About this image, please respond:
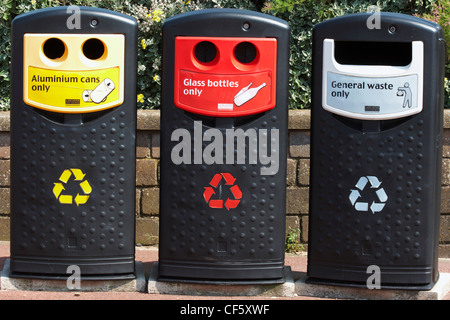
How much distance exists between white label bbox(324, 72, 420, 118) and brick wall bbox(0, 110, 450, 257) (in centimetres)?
135

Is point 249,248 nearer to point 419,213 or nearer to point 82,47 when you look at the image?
point 419,213

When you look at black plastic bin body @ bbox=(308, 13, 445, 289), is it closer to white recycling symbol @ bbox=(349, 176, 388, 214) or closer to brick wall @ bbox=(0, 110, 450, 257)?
white recycling symbol @ bbox=(349, 176, 388, 214)

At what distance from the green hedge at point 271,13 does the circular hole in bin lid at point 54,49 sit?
171 cm

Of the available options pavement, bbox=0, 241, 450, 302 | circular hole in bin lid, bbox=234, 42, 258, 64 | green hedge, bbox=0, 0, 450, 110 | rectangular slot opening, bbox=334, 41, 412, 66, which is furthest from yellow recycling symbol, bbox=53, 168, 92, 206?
green hedge, bbox=0, 0, 450, 110

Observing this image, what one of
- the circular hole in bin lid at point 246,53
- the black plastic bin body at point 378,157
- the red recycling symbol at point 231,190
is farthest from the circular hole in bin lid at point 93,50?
the black plastic bin body at point 378,157

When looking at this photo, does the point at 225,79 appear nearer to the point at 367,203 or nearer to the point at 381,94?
the point at 381,94

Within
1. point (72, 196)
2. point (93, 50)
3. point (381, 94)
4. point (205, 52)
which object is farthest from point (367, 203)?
point (93, 50)

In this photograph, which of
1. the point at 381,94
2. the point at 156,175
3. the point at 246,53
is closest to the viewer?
the point at 381,94

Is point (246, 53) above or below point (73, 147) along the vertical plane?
above

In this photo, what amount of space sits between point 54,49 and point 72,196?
0.78m

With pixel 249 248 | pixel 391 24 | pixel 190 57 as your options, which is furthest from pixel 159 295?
pixel 391 24

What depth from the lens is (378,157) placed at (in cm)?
391

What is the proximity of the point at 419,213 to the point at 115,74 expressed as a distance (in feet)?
5.52

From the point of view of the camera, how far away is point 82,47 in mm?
4043
